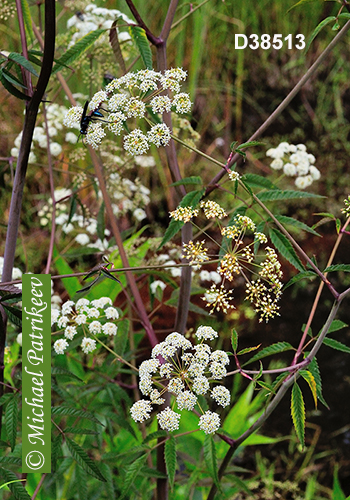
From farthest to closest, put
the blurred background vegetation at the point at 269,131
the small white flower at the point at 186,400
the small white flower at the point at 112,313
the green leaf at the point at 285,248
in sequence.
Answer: the blurred background vegetation at the point at 269,131 → the small white flower at the point at 112,313 → the green leaf at the point at 285,248 → the small white flower at the point at 186,400

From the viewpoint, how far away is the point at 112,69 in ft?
5.01

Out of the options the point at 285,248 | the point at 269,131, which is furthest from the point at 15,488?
the point at 269,131

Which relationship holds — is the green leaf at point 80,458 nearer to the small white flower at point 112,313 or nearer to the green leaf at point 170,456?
the green leaf at point 170,456

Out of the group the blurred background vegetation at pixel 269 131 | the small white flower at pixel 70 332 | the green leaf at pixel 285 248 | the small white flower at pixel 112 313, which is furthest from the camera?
the blurred background vegetation at pixel 269 131

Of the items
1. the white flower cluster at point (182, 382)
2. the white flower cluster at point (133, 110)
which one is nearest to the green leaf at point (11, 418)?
the white flower cluster at point (182, 382)

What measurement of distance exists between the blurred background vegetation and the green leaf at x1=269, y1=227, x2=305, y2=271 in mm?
1737

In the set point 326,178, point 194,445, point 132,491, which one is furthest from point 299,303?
point 132,491

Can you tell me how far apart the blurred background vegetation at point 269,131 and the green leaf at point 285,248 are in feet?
5.70

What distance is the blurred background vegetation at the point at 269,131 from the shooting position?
2662 mm

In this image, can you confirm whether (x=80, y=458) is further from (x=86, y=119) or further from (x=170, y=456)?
(x=86, y=119)

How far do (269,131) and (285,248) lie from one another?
3695mm

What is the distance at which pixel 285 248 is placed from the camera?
970 mm

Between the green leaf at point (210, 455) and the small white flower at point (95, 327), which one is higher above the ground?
the small white flower at point (95, 327)

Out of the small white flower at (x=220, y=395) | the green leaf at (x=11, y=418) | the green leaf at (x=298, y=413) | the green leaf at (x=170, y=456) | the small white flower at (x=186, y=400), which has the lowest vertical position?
the green leaf at (x=170, y=456)
